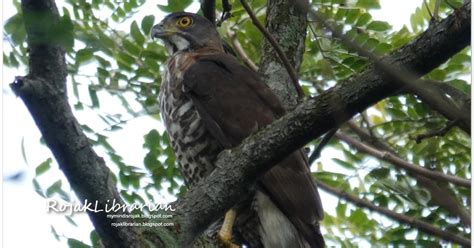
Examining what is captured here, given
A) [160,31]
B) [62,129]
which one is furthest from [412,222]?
[160,31]

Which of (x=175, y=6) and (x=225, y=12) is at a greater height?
(x=175, y=6)

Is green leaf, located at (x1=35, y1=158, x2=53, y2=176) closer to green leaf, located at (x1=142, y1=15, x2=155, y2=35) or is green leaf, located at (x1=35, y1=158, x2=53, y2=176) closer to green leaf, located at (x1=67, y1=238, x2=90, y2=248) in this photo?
green leaf, located at (x1=67, y1=238, x2=90, y2=248)

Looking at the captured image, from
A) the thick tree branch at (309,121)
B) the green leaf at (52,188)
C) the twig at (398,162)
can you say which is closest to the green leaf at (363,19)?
the thick tree branch at (309,121)

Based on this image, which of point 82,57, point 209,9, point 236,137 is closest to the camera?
point 236,137

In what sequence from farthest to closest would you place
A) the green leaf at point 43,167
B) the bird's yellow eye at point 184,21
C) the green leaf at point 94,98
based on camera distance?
the bird's yellow eye at point 184,21 < the green leaf at point 94,98 < the green leaf at point 43,167

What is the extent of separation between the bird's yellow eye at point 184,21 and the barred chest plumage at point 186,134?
0.84m

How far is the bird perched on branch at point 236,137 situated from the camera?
4426mm

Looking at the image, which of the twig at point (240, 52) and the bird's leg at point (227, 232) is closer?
the bird's leg at point (227, 232)

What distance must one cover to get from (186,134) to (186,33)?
4.30ft

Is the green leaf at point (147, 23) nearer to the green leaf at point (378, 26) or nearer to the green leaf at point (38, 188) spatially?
the green leaf at point (378, 26)

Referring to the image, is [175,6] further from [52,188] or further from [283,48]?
[52,188]

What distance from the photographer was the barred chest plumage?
4.74 metres

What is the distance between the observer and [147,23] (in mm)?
5367

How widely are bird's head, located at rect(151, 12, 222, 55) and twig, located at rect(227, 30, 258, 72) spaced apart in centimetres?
20
